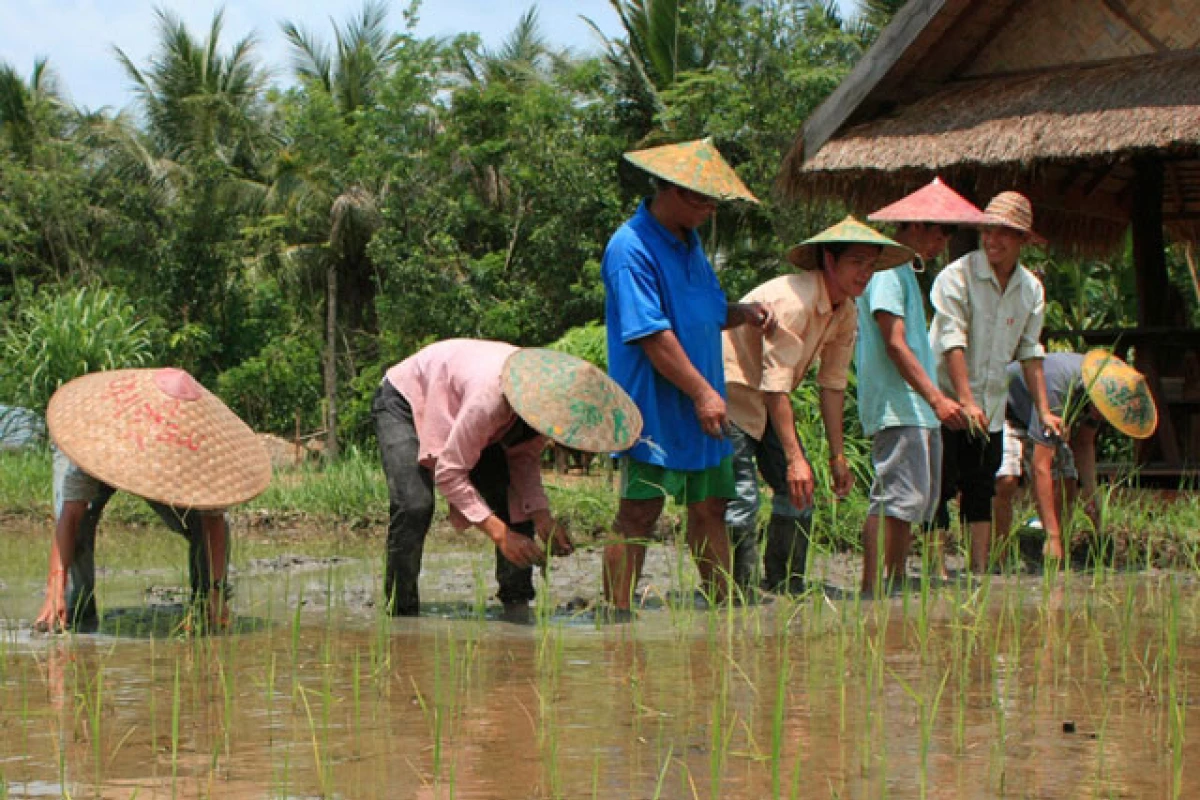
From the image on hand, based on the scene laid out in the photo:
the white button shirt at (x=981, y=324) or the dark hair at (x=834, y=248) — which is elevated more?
the dark hair at (x=834, y=248)

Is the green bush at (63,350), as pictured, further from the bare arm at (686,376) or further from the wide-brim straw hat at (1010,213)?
the bare arm at (686,376)

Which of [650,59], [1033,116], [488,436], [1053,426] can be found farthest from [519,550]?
[650,59]

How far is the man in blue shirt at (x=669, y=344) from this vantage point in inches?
180

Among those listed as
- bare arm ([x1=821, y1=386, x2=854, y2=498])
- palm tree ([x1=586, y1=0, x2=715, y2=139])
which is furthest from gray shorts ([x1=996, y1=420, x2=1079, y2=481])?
palm tree ([x1=586, y1=0, x2=715, y2=139])

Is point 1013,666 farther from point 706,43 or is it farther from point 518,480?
point 706,43

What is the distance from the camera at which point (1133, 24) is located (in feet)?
27.8

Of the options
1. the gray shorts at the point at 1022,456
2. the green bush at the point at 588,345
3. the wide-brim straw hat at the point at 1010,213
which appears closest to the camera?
the wide-brim straw hat at the point at 1010,213

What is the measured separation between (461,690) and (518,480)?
4.51ft

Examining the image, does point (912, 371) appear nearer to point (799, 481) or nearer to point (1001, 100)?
point (799, 481)

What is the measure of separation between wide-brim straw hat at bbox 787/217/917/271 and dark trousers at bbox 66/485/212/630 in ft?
7.09

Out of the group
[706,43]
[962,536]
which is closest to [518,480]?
[962,536]

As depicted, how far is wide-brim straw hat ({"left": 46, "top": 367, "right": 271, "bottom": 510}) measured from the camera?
4223 mm

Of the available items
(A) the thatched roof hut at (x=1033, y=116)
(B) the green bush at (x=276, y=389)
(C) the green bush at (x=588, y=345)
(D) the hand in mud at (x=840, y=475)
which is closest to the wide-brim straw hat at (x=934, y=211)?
(D) the hand in mud at (x=840, y=475)

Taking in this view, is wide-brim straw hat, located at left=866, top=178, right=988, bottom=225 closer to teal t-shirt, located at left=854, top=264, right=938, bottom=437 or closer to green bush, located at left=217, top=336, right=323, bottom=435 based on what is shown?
teal t-shirt, located at left=854, top=264, right=938, bottom=437
